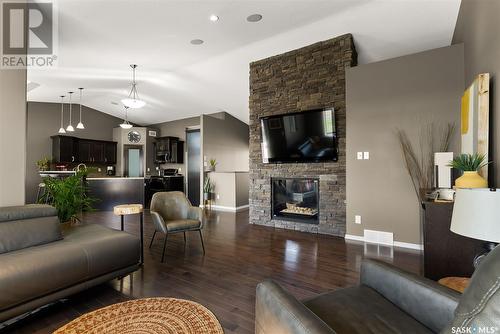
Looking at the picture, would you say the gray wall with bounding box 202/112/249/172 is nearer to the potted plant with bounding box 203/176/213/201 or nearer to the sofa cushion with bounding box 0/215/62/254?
the potted plant with bounding box 203/176/213/201

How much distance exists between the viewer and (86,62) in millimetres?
4906

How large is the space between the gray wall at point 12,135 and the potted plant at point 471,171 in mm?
3941

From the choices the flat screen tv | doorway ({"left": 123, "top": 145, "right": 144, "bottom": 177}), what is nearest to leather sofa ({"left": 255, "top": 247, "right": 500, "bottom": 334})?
the flat screen tv

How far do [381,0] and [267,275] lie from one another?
3.71m

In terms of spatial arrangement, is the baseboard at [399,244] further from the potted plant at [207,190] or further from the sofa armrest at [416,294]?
the potted plant at [207,190]

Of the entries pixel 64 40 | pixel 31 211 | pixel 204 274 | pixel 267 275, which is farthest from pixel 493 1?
pixel 64 40

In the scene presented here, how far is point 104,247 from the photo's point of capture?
7.39ft

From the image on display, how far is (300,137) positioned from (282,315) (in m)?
3.71

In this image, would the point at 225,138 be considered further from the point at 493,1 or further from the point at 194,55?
the point at 493,1

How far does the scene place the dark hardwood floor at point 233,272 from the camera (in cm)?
199

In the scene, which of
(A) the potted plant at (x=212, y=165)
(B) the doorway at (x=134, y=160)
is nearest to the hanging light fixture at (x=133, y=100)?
(A) the potted plant at (x=212, y=165)

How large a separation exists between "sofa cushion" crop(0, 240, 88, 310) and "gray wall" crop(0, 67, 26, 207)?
81 centimetres

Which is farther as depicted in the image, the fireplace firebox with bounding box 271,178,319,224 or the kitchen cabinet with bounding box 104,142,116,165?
the kitchen cabinet with bounding box 104,142,116,165

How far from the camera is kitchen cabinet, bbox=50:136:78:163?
7.89 metres
